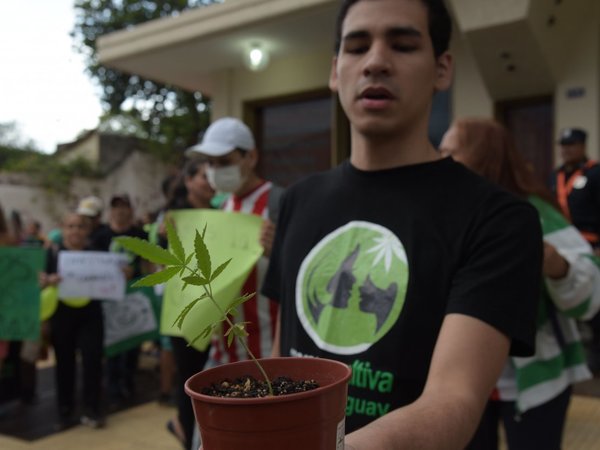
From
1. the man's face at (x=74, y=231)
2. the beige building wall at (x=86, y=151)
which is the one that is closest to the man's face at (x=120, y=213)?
the man's face at (x=74, y=231)

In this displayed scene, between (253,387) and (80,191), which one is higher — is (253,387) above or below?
below

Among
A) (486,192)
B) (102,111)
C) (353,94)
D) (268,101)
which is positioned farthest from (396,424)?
(102,111)

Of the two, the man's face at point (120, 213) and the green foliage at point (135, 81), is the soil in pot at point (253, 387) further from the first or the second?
the green foliage at point (135, 81)

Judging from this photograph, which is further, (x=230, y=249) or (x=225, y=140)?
(x=225, y=140)

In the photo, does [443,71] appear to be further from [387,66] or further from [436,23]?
[387,66]

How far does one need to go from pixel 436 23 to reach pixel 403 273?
2.00ft

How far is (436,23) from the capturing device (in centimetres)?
144

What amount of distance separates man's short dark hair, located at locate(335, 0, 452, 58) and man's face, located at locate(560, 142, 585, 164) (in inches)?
161

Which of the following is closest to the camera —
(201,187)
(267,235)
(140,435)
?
(267,235)

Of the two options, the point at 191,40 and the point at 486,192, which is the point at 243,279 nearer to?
the point at 486,192

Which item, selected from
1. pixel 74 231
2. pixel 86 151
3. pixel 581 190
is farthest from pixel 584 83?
pixel 86 151

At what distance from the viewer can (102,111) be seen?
22.6 m

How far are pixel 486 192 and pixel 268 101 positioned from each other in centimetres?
783

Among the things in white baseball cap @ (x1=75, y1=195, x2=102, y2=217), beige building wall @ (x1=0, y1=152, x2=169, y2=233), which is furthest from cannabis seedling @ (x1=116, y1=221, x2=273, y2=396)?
beige building wall @ (x1=0, y1=152, x2=169, y2=233)
